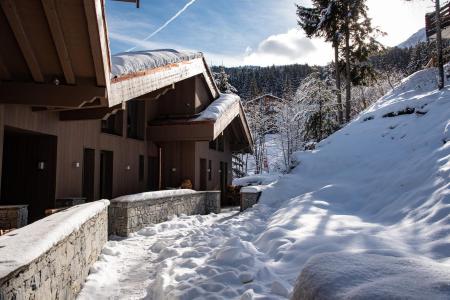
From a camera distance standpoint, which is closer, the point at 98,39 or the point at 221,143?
the point at 98,39

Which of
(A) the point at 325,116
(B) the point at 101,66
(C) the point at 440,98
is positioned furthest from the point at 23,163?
(A) the point at 325,116

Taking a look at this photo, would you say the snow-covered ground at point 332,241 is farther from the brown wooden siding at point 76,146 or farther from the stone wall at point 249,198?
the brown wooden siding at point 76,146

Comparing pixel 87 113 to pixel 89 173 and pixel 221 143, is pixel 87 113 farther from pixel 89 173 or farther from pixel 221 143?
pixel 221 143

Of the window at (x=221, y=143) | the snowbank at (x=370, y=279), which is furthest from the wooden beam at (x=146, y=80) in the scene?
the snowbank at (x=370, y=279)

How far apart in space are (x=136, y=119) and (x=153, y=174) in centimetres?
264

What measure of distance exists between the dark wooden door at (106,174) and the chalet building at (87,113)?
34 millimetres

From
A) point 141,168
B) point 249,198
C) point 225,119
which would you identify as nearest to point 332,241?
point 249,198

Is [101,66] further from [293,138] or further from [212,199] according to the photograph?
[293,138]

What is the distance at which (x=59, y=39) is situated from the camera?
6.68 meters

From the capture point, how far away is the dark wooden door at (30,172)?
32.1ft

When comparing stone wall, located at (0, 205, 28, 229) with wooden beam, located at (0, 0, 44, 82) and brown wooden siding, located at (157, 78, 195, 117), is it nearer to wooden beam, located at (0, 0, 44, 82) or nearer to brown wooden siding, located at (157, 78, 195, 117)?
wooden beam, located at (0, 0, 44, 82)

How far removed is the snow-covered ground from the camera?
221 centimetres

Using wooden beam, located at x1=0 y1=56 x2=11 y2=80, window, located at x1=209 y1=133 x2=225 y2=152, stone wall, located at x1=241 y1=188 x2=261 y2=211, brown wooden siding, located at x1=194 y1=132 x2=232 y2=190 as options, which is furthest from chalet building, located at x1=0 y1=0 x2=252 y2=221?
stone wall, located at x1=241 y1=188 x2=261 y2=211

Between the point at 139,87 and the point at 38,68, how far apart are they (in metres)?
3.50
